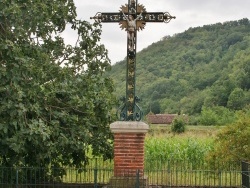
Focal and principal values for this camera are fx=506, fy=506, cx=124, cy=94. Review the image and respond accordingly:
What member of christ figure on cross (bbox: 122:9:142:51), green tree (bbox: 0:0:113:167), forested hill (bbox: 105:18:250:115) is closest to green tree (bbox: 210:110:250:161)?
green tree (bbox: 0:0:113:167)

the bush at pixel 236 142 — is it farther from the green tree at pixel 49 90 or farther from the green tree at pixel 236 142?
the green tree at pixel 49 90

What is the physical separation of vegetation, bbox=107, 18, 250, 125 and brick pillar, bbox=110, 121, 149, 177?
35719mm

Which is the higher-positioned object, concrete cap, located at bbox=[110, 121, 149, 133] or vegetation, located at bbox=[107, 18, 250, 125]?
vegetation, located at bbox=[107, 18, 250, 125]

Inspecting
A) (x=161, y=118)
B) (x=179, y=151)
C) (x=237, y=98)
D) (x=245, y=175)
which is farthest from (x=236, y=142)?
(x=161, y=118)

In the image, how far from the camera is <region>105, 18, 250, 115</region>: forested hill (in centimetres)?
5088

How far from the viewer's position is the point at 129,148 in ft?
39.1

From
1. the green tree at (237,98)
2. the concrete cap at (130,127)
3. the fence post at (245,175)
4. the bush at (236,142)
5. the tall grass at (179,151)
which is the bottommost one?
the tall grass at (179,151)

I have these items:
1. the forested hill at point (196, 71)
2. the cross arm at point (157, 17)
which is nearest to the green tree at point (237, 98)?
the forested hill at point (196, 71)

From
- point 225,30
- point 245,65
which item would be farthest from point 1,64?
point 225,30

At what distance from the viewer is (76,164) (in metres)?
15.6

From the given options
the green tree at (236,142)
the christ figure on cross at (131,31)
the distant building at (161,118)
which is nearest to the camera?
the christ figure on cross at (131,31)

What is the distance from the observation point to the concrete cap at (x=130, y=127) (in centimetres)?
1185

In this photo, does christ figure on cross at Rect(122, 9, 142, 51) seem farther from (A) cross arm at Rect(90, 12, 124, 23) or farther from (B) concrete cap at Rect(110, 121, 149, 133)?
(B) concrete cap at Rect(110, 121, 149, 133)

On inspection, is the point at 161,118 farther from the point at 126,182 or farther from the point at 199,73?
the point at 126,182
